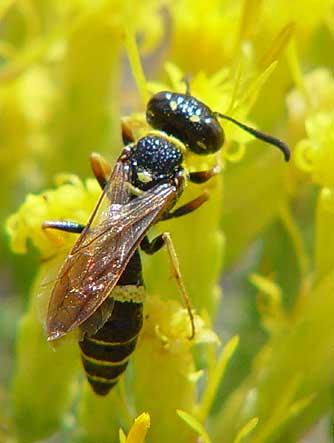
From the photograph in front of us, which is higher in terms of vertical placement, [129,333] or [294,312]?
[129,333]

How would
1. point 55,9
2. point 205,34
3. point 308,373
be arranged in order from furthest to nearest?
1. point 55,9
2. point 205,34
3. point 308,373

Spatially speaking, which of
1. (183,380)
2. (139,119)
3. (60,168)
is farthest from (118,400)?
(60,168)

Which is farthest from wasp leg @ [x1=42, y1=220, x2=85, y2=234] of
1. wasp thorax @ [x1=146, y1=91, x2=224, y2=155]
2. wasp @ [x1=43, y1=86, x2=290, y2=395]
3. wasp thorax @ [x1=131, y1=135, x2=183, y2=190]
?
wasp thorax @ [x1=146, y1=91, x2=224, y2=155]

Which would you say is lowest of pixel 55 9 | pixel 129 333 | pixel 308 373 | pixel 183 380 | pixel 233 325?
pixel 233 325

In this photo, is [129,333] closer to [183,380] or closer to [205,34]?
[183,380]

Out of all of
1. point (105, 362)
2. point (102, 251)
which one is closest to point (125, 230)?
point (102, 251)

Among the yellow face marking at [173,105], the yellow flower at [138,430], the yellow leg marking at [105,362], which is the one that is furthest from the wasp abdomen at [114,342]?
the yellow face marking at [173,105]

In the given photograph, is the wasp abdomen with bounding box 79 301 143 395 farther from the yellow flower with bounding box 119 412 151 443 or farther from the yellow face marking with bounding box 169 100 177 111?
the yellow face marking with bounding box 169 100 177 111
